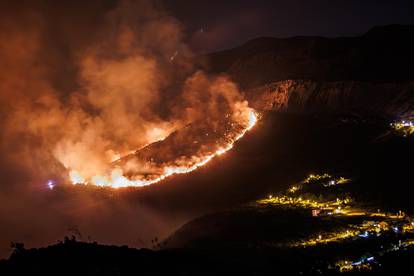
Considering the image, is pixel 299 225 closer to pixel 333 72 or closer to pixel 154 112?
pixel 154 112

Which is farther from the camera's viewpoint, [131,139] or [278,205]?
[131,139]

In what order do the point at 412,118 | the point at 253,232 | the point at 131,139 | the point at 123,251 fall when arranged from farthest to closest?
the point at 131,139, the point at 412,118, the point at 253,232, the point at 123,251

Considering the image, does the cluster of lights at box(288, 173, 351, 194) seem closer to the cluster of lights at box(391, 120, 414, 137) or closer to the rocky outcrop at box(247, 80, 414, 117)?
the cluster of lights at box(391, 120, 414, 137)

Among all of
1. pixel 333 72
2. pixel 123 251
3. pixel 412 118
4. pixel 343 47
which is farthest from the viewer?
pixel 343 47

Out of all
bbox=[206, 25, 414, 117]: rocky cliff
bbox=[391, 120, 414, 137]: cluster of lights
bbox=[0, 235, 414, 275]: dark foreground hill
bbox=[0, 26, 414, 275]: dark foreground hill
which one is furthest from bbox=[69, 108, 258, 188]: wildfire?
bbox=[0, 235, 414, 275]: dark foreground hill

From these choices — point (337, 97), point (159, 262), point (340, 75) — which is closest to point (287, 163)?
point (337, 97)

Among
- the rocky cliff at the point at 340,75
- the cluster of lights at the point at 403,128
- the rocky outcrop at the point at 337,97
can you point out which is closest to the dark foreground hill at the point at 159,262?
the cluster of lights at the point at 403,128

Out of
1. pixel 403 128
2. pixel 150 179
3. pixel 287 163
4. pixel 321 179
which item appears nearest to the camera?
pixel 321 179

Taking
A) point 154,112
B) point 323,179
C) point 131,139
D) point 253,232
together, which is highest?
point 154,112

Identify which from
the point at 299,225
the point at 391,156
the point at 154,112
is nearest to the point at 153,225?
the point at 299,225

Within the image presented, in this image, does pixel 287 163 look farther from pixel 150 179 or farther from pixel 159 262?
pixel 159 262

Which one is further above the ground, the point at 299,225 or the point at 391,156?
the point at 391,156
